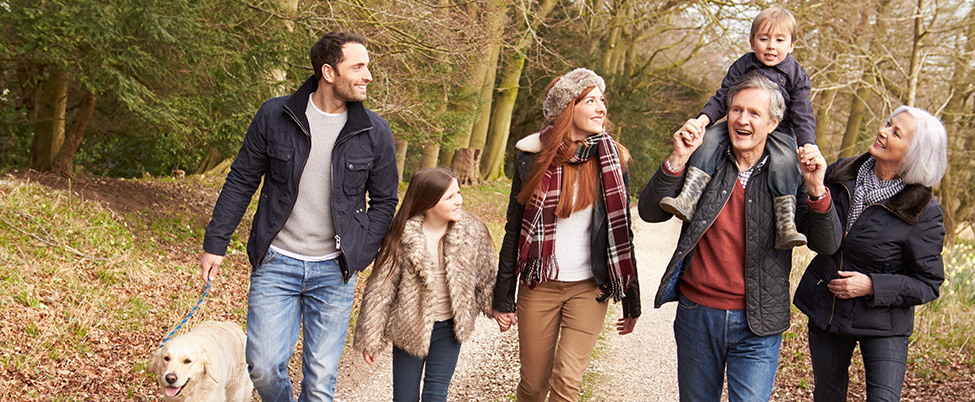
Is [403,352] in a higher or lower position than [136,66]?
lower

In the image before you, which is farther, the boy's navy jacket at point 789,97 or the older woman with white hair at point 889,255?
the boy's navy jacket at point 789,97

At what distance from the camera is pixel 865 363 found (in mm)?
3439

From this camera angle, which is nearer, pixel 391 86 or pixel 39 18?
pixel 39 18

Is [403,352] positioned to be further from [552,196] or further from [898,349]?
[898,349]

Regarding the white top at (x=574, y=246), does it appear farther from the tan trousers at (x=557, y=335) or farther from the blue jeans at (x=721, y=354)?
the blue jeans at (x=721, y=354)

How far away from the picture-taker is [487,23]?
1121 centimetres

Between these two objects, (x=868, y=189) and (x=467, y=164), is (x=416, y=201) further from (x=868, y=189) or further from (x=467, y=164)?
(x=467, y=164)

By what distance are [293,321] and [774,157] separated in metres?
2.52

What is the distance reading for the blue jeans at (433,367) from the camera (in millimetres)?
3652

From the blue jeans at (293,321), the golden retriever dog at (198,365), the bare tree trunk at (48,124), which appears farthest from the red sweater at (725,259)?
the bare tree trunk at (48,124)

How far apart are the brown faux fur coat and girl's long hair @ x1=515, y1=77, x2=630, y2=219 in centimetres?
43

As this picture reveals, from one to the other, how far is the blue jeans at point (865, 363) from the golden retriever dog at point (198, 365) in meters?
3.18

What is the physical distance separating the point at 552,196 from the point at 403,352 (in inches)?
44.1

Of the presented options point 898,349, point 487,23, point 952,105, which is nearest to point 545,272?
point 898,349
